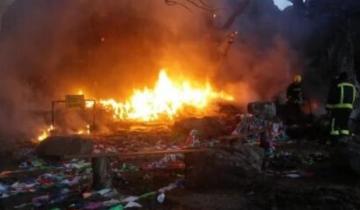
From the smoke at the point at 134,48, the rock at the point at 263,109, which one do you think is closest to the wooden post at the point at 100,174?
the rock at the point at 263,109

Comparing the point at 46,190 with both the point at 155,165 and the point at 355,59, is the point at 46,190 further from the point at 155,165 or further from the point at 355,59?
the point at 355,59

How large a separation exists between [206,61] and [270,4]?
5.91 meters

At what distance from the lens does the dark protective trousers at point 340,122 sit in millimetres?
14227

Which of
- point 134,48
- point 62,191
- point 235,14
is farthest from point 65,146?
point 235,14

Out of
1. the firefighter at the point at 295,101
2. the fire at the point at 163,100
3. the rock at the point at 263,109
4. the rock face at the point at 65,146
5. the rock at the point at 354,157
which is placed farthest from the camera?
the fire at the point at 163,100

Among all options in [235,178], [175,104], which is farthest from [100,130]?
[235,178]

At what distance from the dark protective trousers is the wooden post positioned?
23.8 feet

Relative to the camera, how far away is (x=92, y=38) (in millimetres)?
26203

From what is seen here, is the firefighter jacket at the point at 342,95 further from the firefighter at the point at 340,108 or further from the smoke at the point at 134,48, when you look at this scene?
the smoke at the point at 134,48

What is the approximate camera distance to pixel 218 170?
9508 millimetres

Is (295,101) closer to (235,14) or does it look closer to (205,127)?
(205,127)

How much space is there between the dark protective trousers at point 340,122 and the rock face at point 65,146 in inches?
256

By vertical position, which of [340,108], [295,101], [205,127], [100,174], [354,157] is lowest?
[100,174]

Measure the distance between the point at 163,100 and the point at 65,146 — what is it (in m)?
11.4
